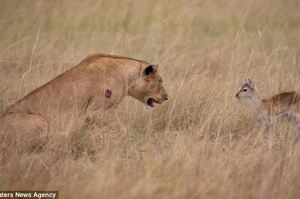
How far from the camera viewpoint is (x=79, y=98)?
26.3 ft

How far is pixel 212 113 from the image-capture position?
833 centimetres

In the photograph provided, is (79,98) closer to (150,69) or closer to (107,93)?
(107,93)

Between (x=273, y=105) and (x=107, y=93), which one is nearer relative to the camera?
(x=107, y=93)

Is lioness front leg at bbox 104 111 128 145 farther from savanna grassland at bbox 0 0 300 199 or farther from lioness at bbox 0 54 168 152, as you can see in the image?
savanna grassland at bbox 0 0 300 199

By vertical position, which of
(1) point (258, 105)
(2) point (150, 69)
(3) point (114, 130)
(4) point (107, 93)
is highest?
(2) point (150, 69)

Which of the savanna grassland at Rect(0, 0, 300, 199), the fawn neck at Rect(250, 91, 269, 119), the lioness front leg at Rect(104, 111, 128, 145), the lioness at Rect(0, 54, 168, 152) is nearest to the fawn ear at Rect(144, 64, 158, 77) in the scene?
the lioness at Rect(0, 54, 168, 152)

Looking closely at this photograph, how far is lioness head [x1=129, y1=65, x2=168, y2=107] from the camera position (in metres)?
8.56

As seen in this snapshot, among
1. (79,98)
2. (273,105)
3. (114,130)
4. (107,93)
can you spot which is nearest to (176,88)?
(273,105)

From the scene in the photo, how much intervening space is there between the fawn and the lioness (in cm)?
127

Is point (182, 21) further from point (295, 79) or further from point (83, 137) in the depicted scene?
point (83, 137)

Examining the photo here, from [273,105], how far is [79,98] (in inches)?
100

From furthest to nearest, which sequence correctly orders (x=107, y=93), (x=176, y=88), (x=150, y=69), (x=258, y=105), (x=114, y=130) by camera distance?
1. (x=176, y=88)
2. (x=258, y=105)
3. (x=150, y=69)
4. (x=107, y=93)
5. (x=114, y=130)

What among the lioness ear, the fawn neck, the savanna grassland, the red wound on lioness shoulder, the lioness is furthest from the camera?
the fawn neck

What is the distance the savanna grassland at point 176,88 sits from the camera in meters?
6.24
